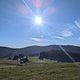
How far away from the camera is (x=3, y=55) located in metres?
148

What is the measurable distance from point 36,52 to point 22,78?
4387 inches

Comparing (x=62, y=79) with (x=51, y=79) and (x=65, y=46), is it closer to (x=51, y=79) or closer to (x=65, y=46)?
(x=51, y=79)

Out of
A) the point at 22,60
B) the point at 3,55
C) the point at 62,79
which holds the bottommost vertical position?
the point at 62,79

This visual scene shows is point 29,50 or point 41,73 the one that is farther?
point 29,50

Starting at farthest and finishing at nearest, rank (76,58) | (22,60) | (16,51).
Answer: (16,51)
(76,58)
(22,60)

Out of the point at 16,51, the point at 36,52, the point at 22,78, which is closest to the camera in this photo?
the point at 22,78

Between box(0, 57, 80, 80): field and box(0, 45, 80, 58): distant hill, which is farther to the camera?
box(0, 45, 80, 58): distant hill

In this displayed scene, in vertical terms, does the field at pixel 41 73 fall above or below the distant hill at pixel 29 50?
below

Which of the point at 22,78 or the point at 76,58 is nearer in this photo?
the point at 22,78

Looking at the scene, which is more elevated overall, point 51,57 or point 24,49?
point 24,49

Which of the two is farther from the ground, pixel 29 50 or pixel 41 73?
pixel 29 50

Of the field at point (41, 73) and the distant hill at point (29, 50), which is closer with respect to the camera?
the field at point (41, 73)

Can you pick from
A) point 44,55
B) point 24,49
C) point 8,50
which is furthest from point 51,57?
point 8,50

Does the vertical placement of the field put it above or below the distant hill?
below
